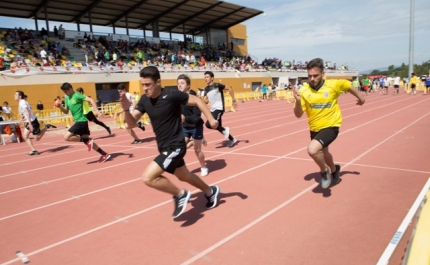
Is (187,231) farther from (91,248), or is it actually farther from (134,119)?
Answer: (134,119)

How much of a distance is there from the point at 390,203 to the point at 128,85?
1030 inches

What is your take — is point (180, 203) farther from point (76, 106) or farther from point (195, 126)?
point (76, 106)

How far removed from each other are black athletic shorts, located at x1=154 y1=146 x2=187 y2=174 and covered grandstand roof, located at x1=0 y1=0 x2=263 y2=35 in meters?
31.7

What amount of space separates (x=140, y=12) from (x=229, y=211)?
119 ft

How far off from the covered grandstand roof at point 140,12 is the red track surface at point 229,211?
28288mm

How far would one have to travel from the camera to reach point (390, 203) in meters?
4.05

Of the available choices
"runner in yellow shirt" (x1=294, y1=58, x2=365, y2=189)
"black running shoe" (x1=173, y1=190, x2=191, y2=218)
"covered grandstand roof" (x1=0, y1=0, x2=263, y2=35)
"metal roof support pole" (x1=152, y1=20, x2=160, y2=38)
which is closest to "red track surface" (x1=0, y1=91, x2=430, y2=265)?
"black running shoe" (x1=173, y1=190, x2=191, y2=218)

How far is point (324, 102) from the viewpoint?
14.6ft

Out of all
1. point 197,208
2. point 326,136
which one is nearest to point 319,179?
point 326,136

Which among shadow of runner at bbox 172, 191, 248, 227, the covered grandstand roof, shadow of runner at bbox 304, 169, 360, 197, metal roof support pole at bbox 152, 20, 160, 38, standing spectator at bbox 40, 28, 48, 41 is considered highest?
the covered grandstand roof

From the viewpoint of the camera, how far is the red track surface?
10.4ft

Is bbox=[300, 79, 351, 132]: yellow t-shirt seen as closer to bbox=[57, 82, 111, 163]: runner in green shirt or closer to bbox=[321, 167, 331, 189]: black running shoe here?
bbox=[321, 167, 331, 189]: black running shoe

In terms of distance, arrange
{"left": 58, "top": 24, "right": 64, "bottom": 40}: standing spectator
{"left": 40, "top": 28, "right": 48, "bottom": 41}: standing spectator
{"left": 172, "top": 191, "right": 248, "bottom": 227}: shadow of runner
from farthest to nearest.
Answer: {"left": 58, "top": 24, "right": 64, "bottom": 40}: standing spectator, {"left": 40, "top": 28, "right": 48, "bottom": 41}: standing spectator, {"left": 172, "top": 191, "right": 248, "bottom": 227}: shadow of runner

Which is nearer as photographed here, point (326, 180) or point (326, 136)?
point (326, 136)
